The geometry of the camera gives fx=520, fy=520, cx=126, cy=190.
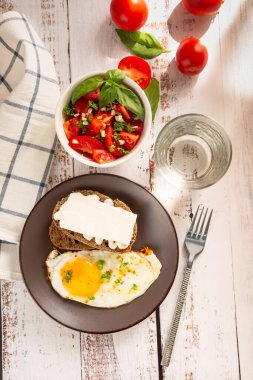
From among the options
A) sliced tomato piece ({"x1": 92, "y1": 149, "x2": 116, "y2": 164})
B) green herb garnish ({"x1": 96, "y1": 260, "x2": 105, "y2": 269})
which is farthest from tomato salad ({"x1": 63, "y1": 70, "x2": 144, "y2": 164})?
green herb garnish ({"x1": 96, "y1": 260, "x2": 105, "y2": 269})

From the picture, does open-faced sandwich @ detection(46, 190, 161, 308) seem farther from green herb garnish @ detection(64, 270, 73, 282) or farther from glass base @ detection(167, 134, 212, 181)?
glass base @ detection(167, 134, 212, 181)

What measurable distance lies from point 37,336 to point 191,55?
105 centimetres

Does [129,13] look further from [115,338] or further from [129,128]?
[115,338]

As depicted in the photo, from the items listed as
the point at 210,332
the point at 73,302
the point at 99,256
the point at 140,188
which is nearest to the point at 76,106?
the point at 140,188

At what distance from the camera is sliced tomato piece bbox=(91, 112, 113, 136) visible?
1537 mm

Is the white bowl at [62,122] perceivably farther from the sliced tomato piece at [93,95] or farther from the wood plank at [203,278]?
the wood plank at [203,278]

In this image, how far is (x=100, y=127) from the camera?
1545 mm

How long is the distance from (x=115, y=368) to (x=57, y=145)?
2.52 ft

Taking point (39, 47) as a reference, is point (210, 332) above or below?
below

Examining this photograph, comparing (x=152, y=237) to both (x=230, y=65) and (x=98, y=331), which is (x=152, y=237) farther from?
(x=230, y=65)

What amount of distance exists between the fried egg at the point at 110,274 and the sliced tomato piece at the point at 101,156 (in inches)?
11.9

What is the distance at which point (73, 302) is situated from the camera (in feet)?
5.39

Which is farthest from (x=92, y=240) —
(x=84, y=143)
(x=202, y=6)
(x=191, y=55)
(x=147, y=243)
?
(x=202, y=6)

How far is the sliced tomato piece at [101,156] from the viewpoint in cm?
154
